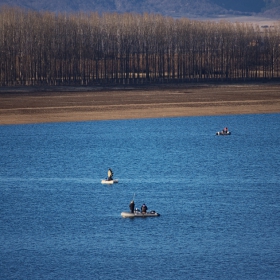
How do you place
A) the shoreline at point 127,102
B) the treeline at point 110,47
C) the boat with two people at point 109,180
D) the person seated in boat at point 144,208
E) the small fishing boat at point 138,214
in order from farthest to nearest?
the treeline at point 110,47
the shoreline at point 127,102
the boat with two people at point 109,180
the small fishing boat at point 138,214
the person seated in boat at point 144,208

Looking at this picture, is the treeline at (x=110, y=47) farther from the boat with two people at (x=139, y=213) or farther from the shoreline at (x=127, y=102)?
the boat with two people at (x=139, y=213)

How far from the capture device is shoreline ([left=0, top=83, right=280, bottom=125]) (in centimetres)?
7094

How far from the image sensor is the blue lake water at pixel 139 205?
28.0m

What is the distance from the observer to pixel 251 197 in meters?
37.8

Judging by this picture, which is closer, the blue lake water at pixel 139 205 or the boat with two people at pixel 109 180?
the blue lake water at pixel 139 205

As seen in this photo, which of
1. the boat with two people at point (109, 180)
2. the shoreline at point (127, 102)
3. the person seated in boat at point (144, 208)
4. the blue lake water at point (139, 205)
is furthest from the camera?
the shoreline at point (127, 102)

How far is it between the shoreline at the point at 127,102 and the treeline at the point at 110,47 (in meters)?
12.1

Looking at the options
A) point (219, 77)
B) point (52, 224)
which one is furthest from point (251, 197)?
point (219, 77)

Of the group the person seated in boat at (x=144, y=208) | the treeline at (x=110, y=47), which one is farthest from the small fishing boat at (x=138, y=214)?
the treeline at (x=110, y=47)

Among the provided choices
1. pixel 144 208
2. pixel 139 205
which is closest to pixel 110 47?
pixel 139 205

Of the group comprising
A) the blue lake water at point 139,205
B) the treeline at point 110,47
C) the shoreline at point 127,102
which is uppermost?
the treeline at point 110,47

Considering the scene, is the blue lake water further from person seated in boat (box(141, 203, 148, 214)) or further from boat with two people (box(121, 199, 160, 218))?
person seated in boat (box(141, 203, 148, 214))

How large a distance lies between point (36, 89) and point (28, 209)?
5940 cm

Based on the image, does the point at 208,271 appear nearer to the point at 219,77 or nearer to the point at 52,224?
the point at 52,224
